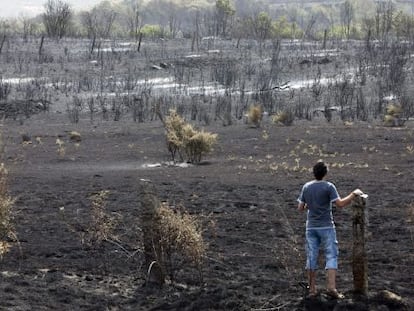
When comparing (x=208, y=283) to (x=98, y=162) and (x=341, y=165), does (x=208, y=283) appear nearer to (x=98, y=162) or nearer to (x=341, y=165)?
(x=341, y=165)

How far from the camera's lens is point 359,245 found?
358 inches

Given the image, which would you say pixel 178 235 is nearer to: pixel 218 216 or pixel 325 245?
pixel 325 245

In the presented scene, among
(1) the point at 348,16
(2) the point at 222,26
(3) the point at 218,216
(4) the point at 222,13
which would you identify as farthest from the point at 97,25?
(3) the point at 218,216

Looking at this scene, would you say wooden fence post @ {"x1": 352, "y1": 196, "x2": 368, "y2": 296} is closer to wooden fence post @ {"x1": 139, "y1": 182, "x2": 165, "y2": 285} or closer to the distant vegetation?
wooden fence post @ {"x1": 139, "y1": 182, "x2": 165, "y2": 285}

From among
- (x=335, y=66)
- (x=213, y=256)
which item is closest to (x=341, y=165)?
(x=213, y=256)

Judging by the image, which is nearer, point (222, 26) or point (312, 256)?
point (312, 256)

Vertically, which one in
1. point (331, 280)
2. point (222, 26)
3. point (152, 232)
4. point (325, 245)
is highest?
point (222, 26)

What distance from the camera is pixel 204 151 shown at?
85.6 ft

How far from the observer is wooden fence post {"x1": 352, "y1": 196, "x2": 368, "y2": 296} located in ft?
29.4

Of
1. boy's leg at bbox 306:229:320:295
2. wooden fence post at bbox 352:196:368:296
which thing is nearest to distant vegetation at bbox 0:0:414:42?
boy's leg at bbox 306:229:320:295

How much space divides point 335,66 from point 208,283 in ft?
163

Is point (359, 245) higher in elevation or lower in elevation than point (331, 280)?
higher

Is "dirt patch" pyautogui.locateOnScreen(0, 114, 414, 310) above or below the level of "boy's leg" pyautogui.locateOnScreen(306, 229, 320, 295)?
below

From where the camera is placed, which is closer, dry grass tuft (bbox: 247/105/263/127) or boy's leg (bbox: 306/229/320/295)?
boy's leg (bbox: 306/229/320/295)
